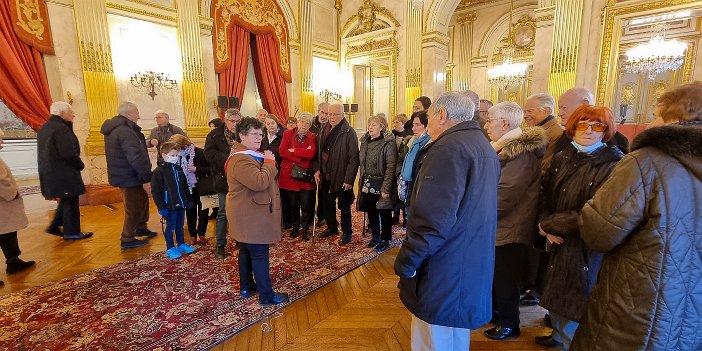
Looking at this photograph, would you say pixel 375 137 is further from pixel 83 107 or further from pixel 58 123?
pixel 83 107

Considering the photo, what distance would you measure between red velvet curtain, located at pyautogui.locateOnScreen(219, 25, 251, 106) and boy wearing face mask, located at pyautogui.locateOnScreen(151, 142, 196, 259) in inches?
188

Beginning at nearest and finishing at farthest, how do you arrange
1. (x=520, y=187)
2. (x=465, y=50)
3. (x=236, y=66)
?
(x=520, y=187) → (x=236, y=66) → (x=465, y=50)

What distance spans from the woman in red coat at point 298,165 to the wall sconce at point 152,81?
14.1ft

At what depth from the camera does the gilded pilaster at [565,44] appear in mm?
5863

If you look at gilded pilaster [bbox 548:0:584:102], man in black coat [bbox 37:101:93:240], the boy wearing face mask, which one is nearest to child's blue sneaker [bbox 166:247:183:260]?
the boy wearing face mask

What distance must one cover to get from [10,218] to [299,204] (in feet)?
8.76

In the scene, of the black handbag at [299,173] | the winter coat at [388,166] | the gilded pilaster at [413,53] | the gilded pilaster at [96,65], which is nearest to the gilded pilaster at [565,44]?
the gilded pilaster at [413,53]

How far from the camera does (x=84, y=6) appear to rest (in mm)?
5504

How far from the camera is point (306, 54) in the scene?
933 cm

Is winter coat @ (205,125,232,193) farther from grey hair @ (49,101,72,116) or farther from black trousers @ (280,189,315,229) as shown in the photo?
grey hair @ (49,101,72,116)

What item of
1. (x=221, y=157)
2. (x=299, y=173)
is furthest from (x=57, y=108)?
(x=299, y=173)

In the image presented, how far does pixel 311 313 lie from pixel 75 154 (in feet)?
10.9

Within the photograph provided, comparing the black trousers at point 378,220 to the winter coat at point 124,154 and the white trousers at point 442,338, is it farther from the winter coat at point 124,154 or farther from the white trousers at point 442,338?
the winter coat at point 124,154

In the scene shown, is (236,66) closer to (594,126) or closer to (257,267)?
(257,267)
